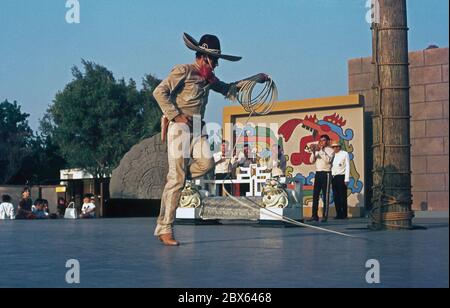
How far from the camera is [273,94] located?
922cm

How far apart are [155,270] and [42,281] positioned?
838 millimetres

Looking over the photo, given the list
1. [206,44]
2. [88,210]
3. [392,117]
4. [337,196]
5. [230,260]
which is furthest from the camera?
[88,210]

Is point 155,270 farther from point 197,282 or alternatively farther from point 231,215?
point 231,215

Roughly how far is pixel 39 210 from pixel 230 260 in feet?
39.2

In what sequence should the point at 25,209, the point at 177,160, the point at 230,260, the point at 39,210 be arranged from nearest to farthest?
1. the point at 230,260
2. the point at 177,160
3. the point at 25,209
4. the point at 39,210

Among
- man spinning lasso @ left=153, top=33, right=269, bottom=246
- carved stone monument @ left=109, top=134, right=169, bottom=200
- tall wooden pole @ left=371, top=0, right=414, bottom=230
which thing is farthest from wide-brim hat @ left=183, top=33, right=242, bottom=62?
carved stone monument @ left=109, top=134, right=169, bottom=200

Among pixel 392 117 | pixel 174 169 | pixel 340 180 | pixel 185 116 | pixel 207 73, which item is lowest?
pixel 340 180

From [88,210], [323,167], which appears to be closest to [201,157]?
[323,167]

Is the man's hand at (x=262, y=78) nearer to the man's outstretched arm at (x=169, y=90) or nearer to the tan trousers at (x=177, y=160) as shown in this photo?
the man's outstretched arm at (x=169, y=90)

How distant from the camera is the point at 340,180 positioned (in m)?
15.1

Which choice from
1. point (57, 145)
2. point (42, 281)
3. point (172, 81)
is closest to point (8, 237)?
point (172, 81)

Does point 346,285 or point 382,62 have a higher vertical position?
point 382,62

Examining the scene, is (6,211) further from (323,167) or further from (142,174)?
(323,167)

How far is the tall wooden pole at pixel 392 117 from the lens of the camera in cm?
952
